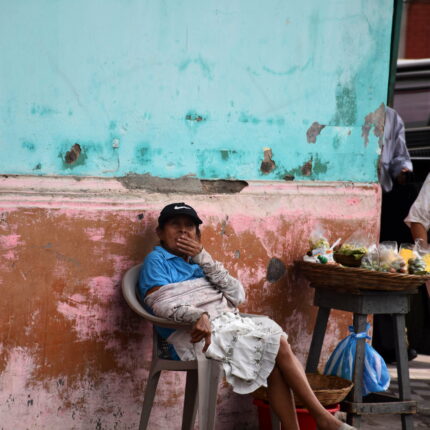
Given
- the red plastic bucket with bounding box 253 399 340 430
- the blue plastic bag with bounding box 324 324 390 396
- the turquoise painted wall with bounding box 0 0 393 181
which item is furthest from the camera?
the blue plastic bag with bounding box 324 324 390 396

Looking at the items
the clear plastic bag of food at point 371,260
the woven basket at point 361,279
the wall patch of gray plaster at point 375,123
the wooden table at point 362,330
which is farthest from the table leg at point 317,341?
the wall patch of gray plaster at point 375,123

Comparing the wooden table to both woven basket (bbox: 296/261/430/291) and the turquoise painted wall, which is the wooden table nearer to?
woven basket (bbox: 296/261/430/291)

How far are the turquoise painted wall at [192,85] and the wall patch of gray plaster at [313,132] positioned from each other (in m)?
0.04

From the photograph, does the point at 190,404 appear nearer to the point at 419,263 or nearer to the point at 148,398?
the point at 148,398

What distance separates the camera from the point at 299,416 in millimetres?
4270

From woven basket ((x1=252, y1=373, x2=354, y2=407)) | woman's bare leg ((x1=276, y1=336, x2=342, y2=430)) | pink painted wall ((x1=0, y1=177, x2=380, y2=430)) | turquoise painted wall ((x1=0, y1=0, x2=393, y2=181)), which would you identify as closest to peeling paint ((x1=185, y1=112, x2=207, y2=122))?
turquoise painted wall ((x1=0, y1=0, x2=393, y2=181))

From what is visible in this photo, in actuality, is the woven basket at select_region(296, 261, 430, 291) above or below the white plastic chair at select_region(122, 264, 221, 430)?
above

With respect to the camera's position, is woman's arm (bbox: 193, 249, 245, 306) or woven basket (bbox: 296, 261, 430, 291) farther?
woven basket (bbox: 296, 261, 430, 291)

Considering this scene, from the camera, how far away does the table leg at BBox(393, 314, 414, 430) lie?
4609mm

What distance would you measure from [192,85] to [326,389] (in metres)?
1.86

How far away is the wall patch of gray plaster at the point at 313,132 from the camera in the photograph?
4774mm

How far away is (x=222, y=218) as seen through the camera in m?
4.46

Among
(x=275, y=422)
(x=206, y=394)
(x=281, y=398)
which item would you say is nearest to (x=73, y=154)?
(x=206, y=394)

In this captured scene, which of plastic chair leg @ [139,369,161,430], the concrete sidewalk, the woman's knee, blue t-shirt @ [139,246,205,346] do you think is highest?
blue t-shirt @ [139,246,205,346]
